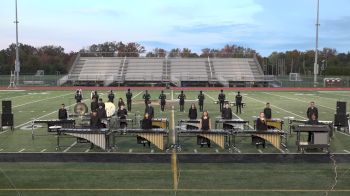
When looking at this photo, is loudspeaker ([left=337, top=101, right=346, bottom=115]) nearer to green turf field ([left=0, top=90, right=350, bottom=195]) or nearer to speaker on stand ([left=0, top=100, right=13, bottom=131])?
green turf field ([left=0, top=90, right=350, bottom=195])

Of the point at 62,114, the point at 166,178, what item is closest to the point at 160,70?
the point at 62,114

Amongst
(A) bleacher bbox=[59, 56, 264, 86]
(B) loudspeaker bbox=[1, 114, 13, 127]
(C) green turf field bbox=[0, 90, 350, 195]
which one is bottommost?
(C) green turf field bbox=[0, 90, 350, 195]

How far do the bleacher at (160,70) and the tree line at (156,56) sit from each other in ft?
9.26

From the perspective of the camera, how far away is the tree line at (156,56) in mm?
87700

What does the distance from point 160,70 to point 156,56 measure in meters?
7.63

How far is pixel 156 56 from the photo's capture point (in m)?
79.0

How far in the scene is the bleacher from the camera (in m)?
65.1

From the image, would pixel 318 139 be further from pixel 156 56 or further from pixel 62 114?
pixel 156 56

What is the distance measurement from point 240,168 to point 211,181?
1.71 meters

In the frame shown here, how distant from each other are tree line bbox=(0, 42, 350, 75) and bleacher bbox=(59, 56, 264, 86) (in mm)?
2823

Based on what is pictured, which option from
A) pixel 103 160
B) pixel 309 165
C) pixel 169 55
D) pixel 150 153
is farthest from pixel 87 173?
pixel 169 55

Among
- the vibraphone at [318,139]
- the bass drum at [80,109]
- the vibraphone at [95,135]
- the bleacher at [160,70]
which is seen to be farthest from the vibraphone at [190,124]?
the bleacher at [160,70]

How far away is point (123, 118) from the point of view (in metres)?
19.4

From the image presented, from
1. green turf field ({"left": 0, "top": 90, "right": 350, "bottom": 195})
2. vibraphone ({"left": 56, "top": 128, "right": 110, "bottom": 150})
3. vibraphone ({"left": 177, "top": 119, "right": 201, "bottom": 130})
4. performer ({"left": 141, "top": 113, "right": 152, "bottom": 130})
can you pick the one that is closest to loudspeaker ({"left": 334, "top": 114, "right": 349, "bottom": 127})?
green turf field ({"left": 0, "top": 90, "right": 350, "bottom": 195})
